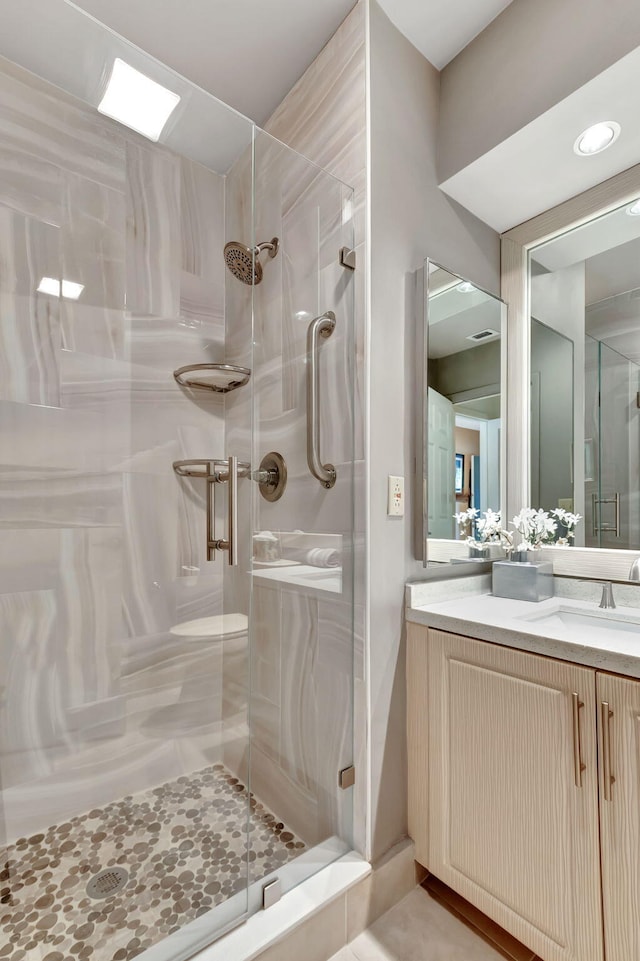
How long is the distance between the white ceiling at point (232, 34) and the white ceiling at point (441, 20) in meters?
0.16

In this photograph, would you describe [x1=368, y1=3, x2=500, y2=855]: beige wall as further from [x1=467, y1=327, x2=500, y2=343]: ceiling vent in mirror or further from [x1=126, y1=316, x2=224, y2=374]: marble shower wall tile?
[x1=126, y1=316, x2=224, y2=374]: marble shower wall tile

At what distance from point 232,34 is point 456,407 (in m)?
1.44

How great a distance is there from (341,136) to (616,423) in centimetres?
131

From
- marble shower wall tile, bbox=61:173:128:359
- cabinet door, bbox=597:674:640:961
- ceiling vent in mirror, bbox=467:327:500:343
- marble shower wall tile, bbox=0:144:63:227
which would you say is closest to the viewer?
cabinet door, bbox=597:674:640:961

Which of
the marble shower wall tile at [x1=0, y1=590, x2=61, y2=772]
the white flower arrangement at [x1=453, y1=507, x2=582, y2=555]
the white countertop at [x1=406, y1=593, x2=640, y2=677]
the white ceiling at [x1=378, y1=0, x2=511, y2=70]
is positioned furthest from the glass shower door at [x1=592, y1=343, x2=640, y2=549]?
the marble shower wall tile at [x1=0, y1=590, x2=61, y2=772]

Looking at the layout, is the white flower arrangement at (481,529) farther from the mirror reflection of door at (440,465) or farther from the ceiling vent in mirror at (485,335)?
the ceiling vent in mirror at (485,335)

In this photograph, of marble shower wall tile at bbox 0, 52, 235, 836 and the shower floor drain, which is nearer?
the shower floor drain

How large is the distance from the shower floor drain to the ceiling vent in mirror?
1987 millimetres

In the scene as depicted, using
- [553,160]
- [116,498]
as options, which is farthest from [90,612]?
[553,160]

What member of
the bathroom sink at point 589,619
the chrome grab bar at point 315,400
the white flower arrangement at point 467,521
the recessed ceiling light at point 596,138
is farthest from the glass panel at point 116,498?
the recessed ceiling light at point 596,138

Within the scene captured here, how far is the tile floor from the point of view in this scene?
1146mm

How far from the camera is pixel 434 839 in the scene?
4.23 feet

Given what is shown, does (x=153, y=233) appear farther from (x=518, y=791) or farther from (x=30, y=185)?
(x=518, y=791)

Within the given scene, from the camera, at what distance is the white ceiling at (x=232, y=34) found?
1.38 metres
